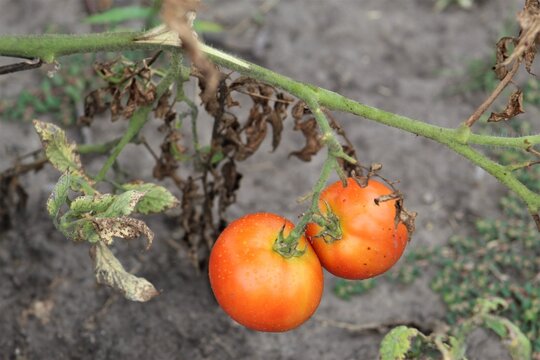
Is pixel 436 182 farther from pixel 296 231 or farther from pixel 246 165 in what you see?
pixel 296 231

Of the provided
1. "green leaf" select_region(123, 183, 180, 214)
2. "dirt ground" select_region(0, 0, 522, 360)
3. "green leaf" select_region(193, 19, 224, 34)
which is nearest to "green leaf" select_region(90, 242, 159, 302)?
"green leaf" select_region(123, 183, 180, 214)

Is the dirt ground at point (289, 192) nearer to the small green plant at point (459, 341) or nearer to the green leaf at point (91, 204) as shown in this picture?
the small green plant at point (459, 341)

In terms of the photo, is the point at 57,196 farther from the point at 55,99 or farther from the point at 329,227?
the point at 55,99

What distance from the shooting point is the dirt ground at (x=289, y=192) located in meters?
2.09

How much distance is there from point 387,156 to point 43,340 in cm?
137

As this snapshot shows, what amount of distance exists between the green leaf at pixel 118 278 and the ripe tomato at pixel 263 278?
14 cm

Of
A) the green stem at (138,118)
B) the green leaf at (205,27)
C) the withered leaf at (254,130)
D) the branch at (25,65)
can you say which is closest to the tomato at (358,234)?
the withered leaf at (254,130)

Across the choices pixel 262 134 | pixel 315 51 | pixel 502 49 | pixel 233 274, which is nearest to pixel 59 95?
pixel 315 51

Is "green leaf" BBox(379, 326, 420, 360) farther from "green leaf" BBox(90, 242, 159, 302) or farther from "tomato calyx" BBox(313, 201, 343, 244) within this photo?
"green leaf" BBox(90, 242, 159, 302)

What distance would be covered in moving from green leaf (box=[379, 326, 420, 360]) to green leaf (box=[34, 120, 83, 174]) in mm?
805

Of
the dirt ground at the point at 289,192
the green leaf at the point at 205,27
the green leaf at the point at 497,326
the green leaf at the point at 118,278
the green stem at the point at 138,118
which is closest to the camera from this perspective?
the green leaf at the point at 118,278

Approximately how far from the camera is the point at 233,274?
4.53 ft

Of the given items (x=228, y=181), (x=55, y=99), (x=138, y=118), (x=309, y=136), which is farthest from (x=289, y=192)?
(x=55, y=99)

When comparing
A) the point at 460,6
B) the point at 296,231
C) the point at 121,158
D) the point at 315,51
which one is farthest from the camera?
the point at 460,6
